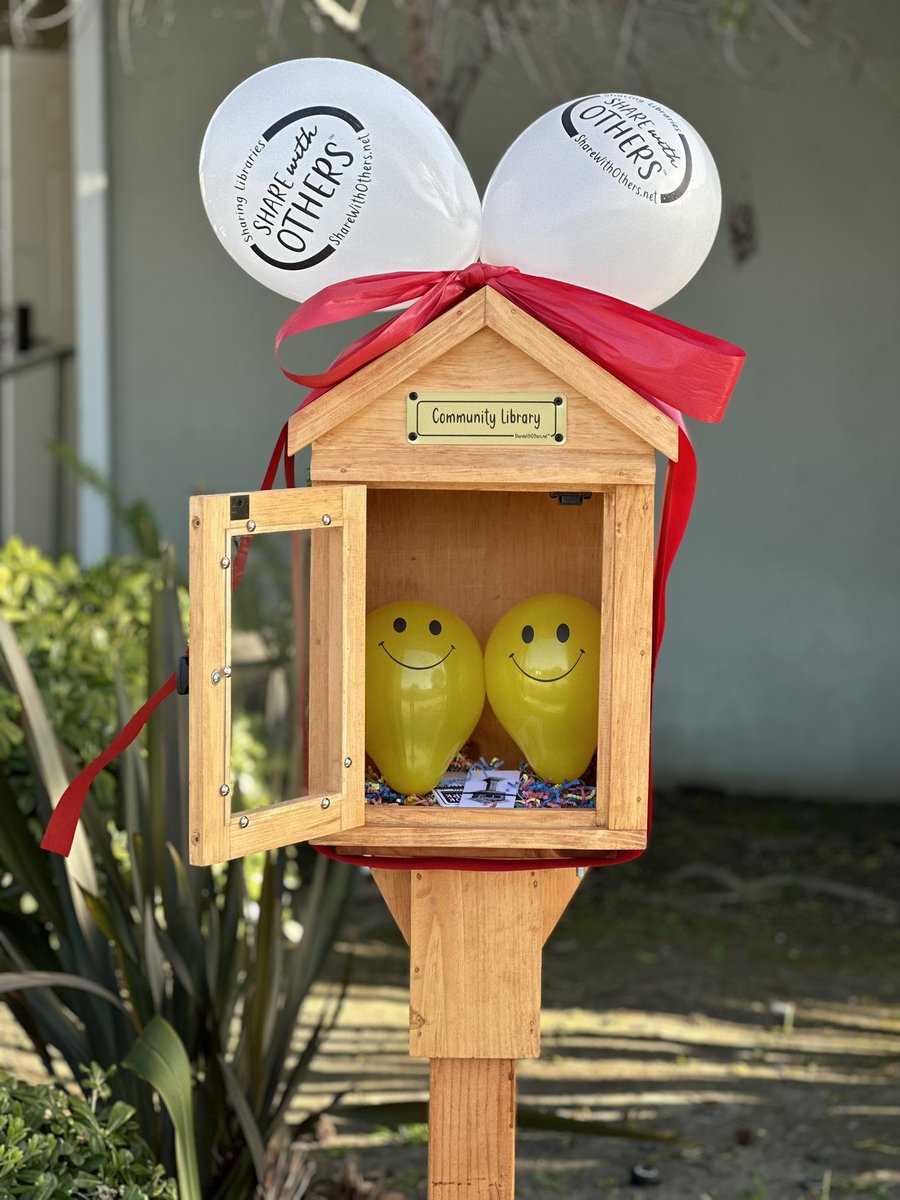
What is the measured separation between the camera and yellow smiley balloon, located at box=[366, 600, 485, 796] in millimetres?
1681

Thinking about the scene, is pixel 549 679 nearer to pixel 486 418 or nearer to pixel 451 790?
pixel 451 790

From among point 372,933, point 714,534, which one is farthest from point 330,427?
point 714,534

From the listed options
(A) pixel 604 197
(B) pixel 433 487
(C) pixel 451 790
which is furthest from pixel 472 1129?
(A) pixel 604 197

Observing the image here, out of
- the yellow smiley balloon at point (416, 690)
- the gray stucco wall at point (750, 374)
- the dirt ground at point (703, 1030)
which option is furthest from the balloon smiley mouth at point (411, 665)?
the gray stucco wall at point (750, 374)

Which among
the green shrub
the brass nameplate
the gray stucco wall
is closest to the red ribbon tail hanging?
the brass nameplate

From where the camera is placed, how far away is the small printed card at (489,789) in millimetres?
1670

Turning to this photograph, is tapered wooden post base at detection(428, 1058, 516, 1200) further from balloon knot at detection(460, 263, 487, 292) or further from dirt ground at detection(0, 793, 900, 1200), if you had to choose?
balloon knot at detection(460, 263, 487, 292)

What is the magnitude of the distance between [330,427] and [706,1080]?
2095 mm

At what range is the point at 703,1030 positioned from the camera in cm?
334

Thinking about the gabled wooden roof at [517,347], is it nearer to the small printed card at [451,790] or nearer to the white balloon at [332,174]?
the white balloon at [332,174]

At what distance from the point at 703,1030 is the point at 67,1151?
6.44ft

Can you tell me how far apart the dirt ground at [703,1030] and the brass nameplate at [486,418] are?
69cm

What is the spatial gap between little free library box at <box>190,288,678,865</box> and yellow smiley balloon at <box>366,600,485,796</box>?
7cm

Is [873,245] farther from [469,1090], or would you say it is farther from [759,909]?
[469,1090]
